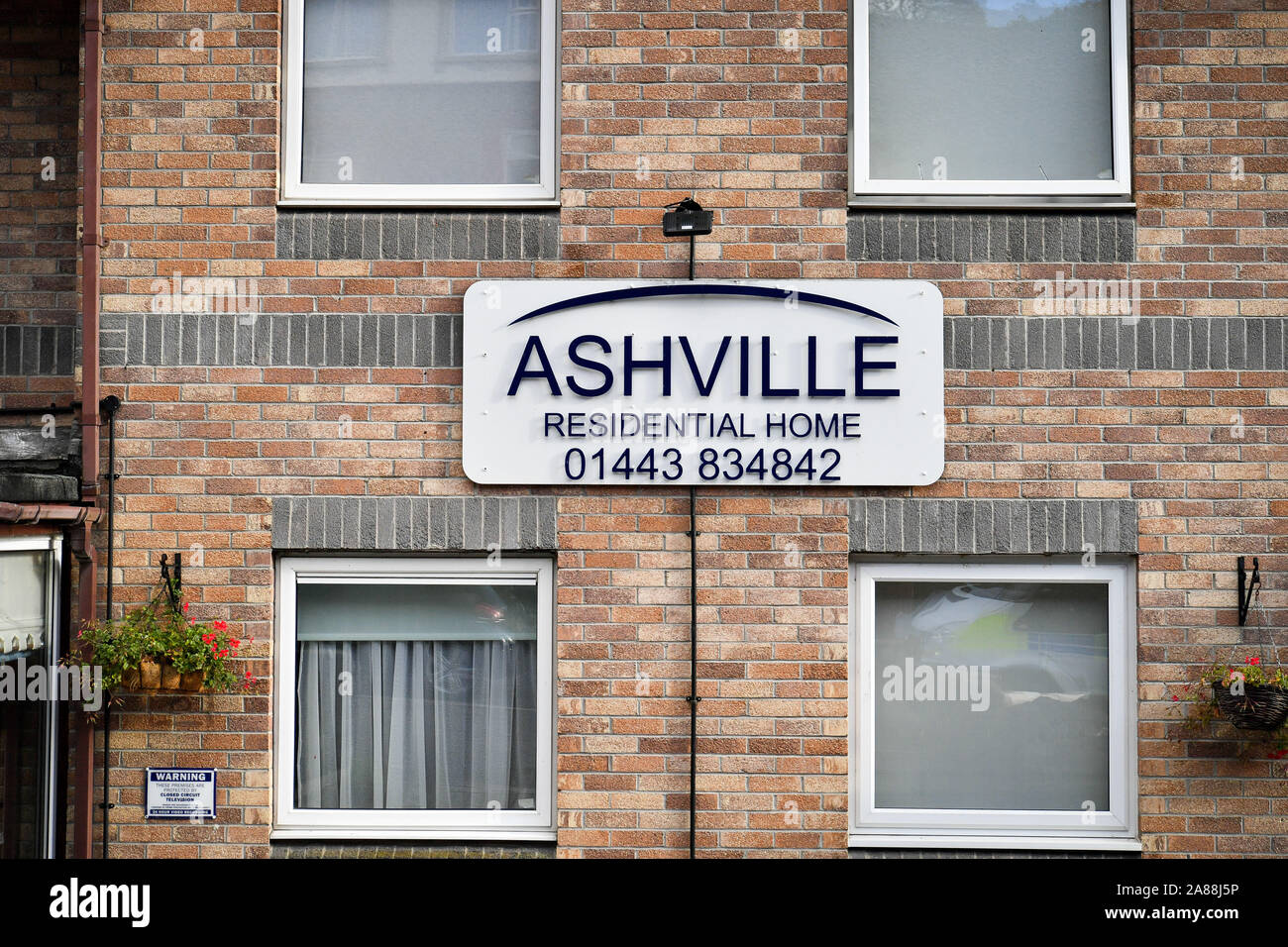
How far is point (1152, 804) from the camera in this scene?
541 cm

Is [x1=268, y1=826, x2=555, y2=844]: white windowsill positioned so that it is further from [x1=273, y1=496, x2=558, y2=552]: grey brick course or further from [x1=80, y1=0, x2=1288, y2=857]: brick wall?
[x1=273, y1=496, x2=558, y2=552]: grey brick course

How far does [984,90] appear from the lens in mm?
5727

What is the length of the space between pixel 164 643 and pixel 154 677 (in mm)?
160

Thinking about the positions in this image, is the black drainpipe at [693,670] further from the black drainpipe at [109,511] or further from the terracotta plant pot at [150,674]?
the black drainpipe at [109,511]

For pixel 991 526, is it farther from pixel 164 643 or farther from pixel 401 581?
pixel 164 643

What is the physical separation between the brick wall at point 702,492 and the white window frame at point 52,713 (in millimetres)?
298

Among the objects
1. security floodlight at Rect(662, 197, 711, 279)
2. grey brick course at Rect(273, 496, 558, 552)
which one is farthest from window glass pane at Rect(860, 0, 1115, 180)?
grey brick course at Rect(273, 496, 558, 552)

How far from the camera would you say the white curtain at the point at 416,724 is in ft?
18.6

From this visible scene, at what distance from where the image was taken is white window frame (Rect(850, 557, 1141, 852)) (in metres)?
5.49

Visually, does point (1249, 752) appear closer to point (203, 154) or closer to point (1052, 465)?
point (1052, 465)

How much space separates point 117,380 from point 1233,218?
5302 mm

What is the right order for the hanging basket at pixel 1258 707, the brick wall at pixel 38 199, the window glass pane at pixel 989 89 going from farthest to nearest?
1. the brick wall at pixel 38 199
2. the window glass pane at pixel 989 89
3. the hanging basket at pixel 1258 707

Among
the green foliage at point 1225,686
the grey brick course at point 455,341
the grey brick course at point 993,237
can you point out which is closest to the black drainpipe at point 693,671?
the grey brick course at point 455,341

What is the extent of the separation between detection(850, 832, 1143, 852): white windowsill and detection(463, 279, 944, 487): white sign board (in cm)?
166
